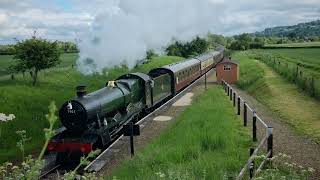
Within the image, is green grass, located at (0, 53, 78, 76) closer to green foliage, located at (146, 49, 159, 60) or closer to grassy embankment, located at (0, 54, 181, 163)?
green foliage, located at (146, 49, 159, 60)

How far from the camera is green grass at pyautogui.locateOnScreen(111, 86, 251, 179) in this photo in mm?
10242

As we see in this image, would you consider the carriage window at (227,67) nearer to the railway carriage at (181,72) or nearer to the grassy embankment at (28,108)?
the railway carriage at (181,72)

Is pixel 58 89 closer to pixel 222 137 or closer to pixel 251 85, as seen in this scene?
pixel 251 85

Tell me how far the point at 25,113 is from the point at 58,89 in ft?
30.1

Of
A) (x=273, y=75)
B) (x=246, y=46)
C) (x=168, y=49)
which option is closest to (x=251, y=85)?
(x=273, y=75)

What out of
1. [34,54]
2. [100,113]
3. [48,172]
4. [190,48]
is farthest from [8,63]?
[48,172]

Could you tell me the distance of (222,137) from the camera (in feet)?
46.1

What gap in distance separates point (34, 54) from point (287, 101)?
56.2ft

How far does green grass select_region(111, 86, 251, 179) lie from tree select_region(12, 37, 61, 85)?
1685cm

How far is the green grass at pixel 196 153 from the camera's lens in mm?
10242

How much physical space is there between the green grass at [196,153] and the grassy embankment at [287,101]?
3.15 metres

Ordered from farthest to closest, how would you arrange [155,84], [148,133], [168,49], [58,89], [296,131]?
[168,49] → [58,89] → [155,84] → [148,133] → [296,131]

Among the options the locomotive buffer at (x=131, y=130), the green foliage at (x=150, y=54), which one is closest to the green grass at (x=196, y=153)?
the locomotive buffer at (x=131, y=130)

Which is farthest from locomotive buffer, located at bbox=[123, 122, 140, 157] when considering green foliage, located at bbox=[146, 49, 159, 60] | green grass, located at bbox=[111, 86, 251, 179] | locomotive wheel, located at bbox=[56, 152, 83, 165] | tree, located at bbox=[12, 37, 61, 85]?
green foliage, located at bbox=[146, 49, 159, 60]
